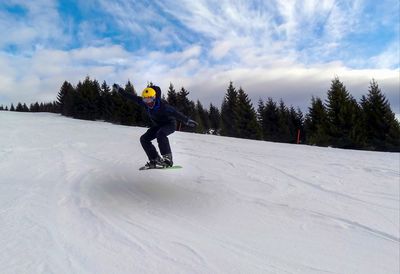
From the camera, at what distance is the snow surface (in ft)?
11.5

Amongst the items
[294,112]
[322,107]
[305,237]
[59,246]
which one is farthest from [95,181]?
[294,112]

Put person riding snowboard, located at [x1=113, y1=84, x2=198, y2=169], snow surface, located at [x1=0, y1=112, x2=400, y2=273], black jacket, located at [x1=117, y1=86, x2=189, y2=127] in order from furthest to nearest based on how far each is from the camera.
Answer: black jacket, located at [x1=117, y1=86, x2=189, y2=127] < person riding snowboard, located at [x1=113, y1=84, x2=198, y2=169] < snow surface, located at [x1=0, y1=112, x2=400, y2=273]

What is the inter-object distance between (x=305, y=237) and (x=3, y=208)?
4538 mm

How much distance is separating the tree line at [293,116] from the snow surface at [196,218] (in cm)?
1743

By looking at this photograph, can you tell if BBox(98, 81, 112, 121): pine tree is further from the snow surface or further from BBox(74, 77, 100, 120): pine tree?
the snow surface

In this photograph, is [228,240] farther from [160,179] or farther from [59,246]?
[160,179]

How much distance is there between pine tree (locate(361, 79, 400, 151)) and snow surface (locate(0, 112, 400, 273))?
32308 mm

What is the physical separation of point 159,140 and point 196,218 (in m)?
3.30

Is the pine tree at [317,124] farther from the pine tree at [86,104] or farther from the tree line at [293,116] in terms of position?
the pine tree at [86,104]

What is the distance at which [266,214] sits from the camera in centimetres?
525

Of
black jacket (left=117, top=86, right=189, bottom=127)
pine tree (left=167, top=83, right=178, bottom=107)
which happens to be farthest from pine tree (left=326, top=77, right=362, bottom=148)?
black jacket (left=117, top=86, right=189, bottom=127)

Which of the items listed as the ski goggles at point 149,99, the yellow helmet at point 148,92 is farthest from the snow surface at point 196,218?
the yellow helmet at point 148,92

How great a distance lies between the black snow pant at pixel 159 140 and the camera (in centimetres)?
789

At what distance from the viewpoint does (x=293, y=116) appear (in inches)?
2312
